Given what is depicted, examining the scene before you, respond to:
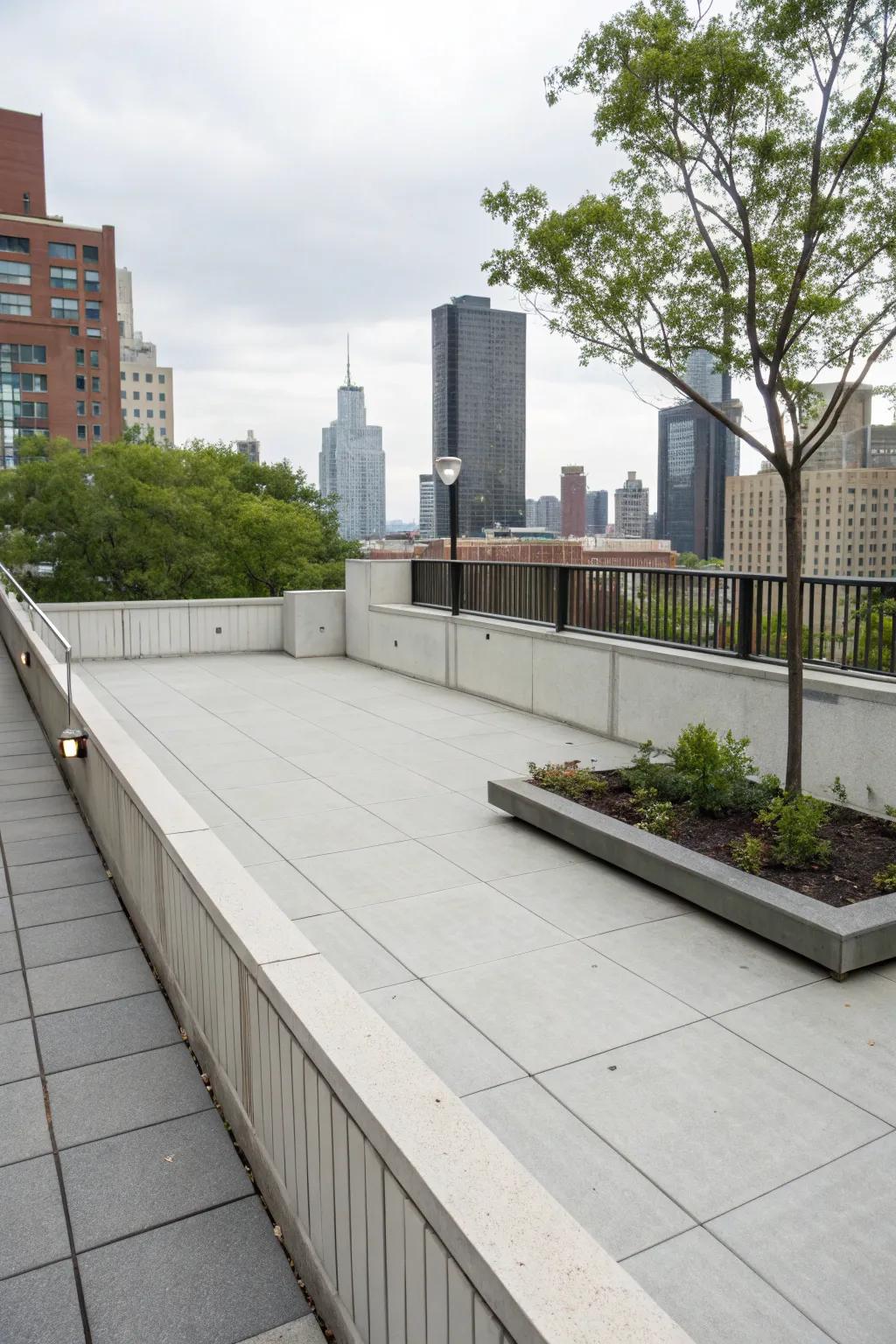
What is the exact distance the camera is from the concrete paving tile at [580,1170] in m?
2.78

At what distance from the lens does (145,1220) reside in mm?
2846

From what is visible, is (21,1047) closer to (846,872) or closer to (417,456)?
(846,872)

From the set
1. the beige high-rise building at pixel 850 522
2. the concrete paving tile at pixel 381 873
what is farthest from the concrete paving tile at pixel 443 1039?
the beige high-rise building at pixel 850 522

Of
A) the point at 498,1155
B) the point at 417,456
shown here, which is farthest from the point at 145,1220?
the point at 417,456

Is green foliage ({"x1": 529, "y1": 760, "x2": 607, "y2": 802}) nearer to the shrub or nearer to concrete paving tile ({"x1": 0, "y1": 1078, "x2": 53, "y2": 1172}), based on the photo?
the shrub

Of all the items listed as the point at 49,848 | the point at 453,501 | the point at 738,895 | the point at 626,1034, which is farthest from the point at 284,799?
the point at 453,501

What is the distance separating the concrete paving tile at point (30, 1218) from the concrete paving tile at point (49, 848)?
3.20 m

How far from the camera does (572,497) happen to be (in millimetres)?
35688

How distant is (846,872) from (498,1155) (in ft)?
12.6

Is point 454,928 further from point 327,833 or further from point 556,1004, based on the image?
point 327,833

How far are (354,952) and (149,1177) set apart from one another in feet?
5.64

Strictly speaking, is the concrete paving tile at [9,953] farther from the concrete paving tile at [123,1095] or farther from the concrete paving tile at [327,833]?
the concrete paving tile at [327,833]

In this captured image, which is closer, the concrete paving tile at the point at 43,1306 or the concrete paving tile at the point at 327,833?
the concrete paving tile at the point at 43,1306

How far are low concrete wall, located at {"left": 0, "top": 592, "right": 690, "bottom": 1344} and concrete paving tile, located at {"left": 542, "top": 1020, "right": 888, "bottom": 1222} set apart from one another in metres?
1.11
